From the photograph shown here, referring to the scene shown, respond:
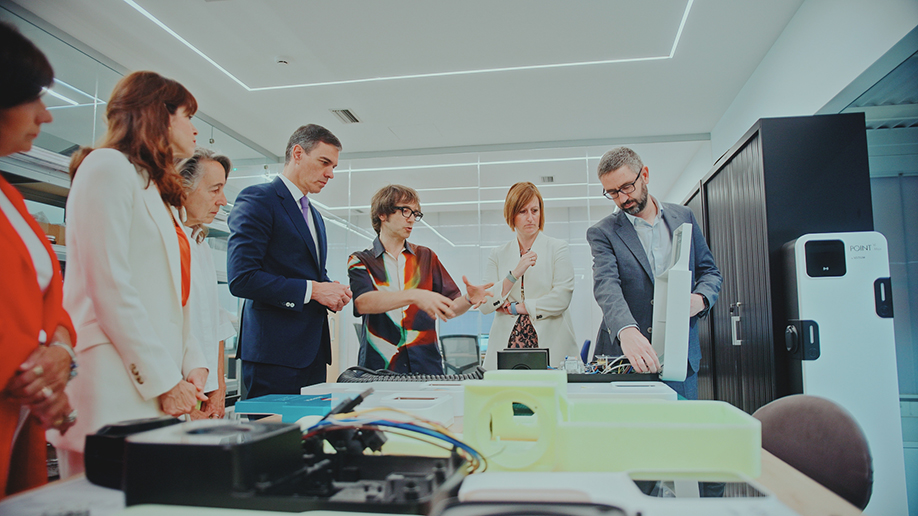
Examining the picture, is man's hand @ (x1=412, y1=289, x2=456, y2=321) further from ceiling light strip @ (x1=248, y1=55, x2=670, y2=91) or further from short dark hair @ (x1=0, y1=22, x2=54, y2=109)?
ceiling light strip @ (x1=248, y1=55, x2=670, y2=91)

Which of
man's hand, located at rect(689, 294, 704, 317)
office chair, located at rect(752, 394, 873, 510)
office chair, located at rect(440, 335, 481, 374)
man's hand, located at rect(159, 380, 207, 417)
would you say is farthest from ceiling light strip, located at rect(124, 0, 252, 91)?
office chair, located at rect(752, 394, 873, 510)

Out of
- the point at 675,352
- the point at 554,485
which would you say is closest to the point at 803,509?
the point at 554,485

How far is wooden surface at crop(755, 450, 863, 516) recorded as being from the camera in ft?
2.02

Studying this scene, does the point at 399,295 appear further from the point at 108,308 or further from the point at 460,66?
the point at 460,66

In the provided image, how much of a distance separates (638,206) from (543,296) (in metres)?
0.74

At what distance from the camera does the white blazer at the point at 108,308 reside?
107 cm

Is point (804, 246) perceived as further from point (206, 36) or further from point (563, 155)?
point (206, 36)

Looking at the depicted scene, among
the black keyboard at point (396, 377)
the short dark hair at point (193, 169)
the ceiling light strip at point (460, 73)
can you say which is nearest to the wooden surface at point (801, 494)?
the black keyboard at point (396, 377)

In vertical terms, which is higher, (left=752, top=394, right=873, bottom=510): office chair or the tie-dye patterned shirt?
the tie-dye patterned shirt

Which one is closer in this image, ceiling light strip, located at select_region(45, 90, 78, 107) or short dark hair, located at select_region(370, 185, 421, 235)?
short dark hair, located at select_region(370, 185, 421, 235)

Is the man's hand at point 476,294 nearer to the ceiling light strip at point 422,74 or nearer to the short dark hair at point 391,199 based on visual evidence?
the short dark hair at point 391,199

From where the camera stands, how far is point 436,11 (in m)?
3.04

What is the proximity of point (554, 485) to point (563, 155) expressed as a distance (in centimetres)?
502

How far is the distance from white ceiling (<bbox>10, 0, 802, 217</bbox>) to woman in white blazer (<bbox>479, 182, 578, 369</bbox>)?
4.22 ft
